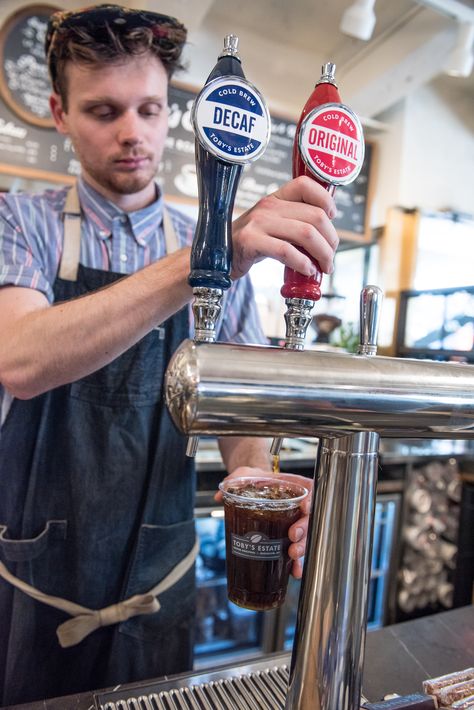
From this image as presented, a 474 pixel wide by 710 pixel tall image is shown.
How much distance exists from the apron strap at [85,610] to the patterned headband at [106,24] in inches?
42.9

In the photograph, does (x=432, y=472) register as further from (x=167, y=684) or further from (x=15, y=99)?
(x=15, y=99)

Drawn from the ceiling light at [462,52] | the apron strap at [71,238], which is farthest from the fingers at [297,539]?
the ceiling light at [462,52]

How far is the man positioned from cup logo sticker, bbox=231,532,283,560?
55cm

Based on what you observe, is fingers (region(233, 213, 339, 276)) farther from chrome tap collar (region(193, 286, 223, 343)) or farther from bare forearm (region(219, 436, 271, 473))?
bare forearm (region(219, 436, 271, 473))

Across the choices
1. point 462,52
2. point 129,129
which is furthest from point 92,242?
point 462,52

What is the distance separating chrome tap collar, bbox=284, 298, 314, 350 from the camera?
0.49 m

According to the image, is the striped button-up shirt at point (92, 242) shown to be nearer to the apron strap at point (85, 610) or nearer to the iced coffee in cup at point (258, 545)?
→ the apron strap at point (85, 610)

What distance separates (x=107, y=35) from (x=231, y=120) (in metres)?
0.82

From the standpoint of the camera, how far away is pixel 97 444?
→ 118 centimetres

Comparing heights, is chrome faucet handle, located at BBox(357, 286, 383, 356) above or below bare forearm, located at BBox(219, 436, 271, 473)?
above

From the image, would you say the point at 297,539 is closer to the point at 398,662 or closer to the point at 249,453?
the point at 398,662

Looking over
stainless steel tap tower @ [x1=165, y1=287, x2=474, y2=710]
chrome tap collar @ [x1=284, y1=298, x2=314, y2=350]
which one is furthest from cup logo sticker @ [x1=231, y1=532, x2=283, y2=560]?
chrome tap collar @ [x1=284, y1=298, x2=314, y2=350]

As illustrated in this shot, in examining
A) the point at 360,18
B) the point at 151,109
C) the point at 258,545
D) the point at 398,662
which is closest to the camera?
the point at 258,545

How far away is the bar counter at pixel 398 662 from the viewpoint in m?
0.69
